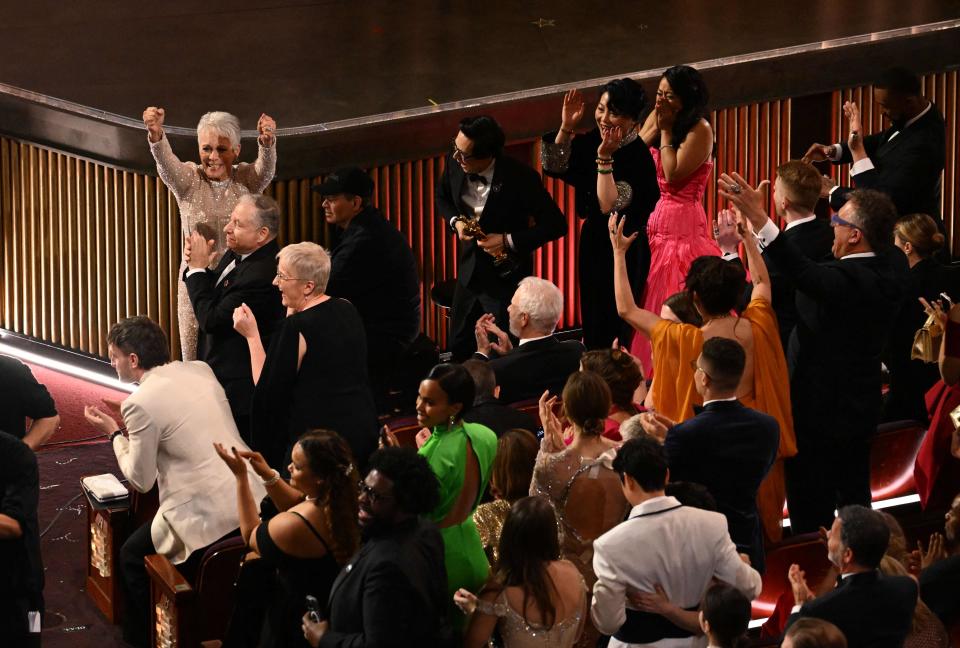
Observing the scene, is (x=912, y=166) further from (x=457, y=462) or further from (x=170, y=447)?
(x=170, y=447)

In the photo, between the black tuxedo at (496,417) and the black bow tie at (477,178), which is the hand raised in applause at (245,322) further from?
the black bow tie at (477,178)

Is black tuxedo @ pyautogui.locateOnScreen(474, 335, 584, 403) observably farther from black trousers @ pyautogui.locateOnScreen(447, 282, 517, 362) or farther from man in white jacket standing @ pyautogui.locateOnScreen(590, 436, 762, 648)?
man in white jacket standing @ pyautogui.locateOnScreen(590, 436, 762, 648)

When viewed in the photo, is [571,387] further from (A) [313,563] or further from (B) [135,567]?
(B) [135,567]

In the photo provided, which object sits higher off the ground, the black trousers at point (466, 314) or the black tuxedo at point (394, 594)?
the black trousers at point (466, 314)

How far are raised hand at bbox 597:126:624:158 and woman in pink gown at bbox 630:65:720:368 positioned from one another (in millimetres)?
224

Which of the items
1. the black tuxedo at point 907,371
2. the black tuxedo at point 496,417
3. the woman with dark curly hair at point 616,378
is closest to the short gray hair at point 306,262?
the black tuxedo at point 496,417

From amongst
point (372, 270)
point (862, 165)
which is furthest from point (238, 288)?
point (862, 165)

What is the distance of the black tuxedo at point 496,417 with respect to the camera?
4.73 metres

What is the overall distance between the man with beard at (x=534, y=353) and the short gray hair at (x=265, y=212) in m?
0.93

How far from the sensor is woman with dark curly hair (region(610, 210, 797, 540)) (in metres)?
4.74

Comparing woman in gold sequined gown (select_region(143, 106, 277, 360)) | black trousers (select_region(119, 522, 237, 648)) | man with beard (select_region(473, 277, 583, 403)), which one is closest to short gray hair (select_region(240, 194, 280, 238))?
woman in gold sequined gown (select_region(143, 106, 277, 360))

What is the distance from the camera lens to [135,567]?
16.4 ft

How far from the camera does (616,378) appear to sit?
464cm

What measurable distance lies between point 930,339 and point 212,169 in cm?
301
